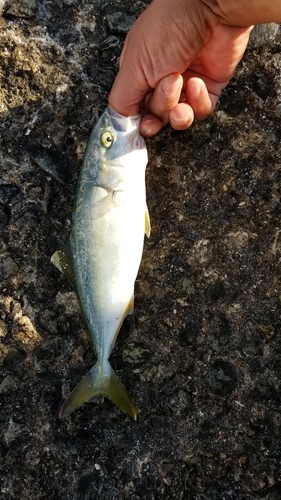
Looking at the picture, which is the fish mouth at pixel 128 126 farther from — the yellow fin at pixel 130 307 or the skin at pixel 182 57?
the yellow fin at pixel 130 307

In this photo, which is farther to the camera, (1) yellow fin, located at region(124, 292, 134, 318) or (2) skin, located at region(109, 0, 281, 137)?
(1) yellow fin, located at region(124, 292, 134, 318)

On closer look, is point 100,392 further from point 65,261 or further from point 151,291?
point 65,261

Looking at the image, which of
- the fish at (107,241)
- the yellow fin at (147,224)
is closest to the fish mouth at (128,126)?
the fish at (107,241)

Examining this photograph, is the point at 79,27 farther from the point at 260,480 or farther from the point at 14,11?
the point at 260,480

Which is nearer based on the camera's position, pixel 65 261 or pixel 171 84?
pixel 171 84

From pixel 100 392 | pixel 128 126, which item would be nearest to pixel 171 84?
pixel 128 126

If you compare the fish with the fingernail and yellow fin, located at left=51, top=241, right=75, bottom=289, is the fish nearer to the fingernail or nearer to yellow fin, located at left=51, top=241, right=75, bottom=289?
yellow fin, located at left=51, top=241, right=75, bottom=289


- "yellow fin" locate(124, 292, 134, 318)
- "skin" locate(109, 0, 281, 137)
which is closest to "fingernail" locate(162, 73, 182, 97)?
"skin" locate(109, 0, 281, 137)

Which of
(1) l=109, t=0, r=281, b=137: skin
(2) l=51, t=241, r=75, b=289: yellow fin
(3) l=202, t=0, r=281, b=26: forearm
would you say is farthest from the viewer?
(2) l=51, t=241, r=75, b=289: yellow fin

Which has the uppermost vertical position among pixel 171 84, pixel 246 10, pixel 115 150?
pixel 246 10
